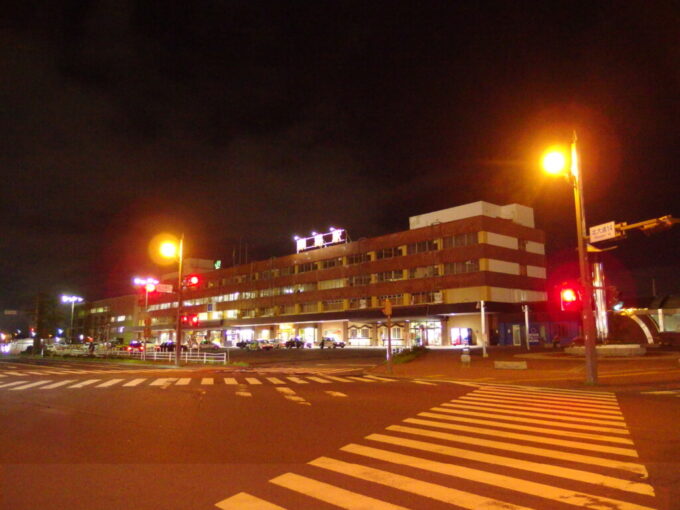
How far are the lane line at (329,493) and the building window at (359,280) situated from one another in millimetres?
63668

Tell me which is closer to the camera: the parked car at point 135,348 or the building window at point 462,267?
the building window at point 462,267

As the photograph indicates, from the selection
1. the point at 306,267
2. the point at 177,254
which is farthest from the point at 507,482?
the point at 306,267

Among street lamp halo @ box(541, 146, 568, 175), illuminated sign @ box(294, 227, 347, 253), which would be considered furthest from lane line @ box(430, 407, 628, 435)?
illuminated sign @ box(294, 227, 347, 253)

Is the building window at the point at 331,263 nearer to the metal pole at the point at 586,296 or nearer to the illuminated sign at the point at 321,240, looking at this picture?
the illuminated sign at the point at 321,240

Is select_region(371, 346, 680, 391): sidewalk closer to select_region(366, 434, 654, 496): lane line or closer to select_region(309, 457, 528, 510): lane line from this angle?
select_region(366, 434, 654, 496): lane line

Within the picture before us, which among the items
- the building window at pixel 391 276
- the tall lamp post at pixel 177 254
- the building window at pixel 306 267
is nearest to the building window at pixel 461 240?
the building window at pixel 391 276

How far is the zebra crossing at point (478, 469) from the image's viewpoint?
5.98 metres

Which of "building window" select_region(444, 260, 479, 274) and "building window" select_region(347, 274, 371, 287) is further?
"building window" select_region(347, 274, 371, 287)

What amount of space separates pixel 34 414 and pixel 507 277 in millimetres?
54407

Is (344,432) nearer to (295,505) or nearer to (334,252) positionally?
(295,505)

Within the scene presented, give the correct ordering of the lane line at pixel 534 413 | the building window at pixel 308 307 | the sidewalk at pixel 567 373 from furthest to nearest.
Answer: the building window at pixel 308 307 < the sidewalk at pixel 567 373 < the lane line at pixel 534 413

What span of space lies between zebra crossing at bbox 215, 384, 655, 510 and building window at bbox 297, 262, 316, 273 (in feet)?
221

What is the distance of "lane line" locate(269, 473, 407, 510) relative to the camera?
5.81 metres

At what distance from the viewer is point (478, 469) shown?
287 inches
